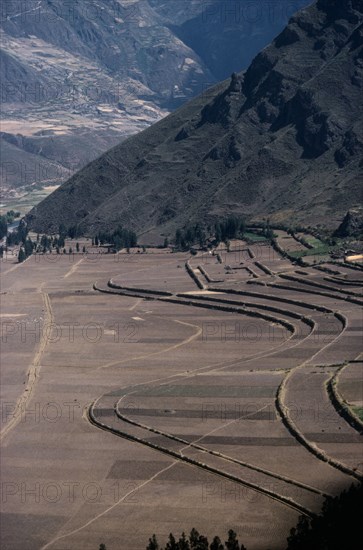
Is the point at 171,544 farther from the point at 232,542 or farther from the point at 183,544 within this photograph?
the point at 232,542

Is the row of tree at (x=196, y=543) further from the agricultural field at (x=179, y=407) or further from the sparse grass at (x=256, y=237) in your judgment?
the sparse grass at (x=256, y=237)

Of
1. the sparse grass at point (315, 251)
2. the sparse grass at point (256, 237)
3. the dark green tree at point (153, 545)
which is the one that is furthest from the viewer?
the sparse grass at point (256, 237)

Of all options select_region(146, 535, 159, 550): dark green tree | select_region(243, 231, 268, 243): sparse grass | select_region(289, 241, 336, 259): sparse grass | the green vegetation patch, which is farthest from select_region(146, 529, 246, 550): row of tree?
select_region(243, 231, 268, 243): sparse grass

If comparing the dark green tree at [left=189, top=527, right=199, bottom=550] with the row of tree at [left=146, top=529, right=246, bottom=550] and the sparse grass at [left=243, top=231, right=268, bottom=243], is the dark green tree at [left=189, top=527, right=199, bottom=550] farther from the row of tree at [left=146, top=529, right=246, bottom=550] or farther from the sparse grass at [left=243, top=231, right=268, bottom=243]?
the sparse grass at [left=243, top=231, right=268, bottom=243]

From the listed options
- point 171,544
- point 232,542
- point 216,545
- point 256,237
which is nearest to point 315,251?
point 256,237

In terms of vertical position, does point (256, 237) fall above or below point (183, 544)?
above

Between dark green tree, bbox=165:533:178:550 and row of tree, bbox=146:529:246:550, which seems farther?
row of tree, bbox=146:529:246:550

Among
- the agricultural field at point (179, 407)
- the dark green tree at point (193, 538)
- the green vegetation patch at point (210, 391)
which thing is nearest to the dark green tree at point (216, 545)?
the dark green tree at point (193, 538)

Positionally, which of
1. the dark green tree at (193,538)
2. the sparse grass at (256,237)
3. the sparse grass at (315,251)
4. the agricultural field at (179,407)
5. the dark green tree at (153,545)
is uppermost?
the sparse grass at (256,237)

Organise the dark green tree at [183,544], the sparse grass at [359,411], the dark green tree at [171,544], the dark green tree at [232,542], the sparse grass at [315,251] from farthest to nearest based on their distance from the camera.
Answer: the sparse grass at [315,251]
the sparse grass at [359,411]
the dark green tree at [232,542]
the dark green tree at [183,544]
the dark green tree at [171,544]
